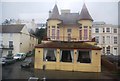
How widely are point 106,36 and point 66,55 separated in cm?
3056

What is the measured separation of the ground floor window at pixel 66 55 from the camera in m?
28.0

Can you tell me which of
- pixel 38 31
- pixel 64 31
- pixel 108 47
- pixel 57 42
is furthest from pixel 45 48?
pixel 38 31

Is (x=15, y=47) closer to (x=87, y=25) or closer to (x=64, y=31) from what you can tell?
(x=64, y=31)

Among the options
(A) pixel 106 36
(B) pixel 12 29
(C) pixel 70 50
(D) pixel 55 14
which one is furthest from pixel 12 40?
(A) pixel 106 36

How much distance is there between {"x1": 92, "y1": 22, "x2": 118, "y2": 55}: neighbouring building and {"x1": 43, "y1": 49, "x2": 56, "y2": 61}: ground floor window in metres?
29.7

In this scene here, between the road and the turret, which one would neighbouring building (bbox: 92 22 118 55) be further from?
the road

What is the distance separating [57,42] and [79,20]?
5.46 m

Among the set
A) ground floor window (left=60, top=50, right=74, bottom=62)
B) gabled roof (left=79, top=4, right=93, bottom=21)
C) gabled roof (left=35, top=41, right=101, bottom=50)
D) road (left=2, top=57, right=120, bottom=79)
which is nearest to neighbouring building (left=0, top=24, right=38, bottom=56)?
gabled roof (left=79, top=4, right=93, bottom=21)

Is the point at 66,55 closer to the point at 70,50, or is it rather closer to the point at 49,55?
the point at 70,50

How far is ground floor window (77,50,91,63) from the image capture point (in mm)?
27609

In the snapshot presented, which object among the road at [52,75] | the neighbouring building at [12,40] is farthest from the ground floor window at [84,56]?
the neighbouring building at [12,40]

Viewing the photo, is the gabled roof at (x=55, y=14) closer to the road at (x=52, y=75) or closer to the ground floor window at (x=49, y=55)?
the ground floor window at (x=49, y=55)

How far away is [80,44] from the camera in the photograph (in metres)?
28.5

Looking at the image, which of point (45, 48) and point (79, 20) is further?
point (79, 20)
